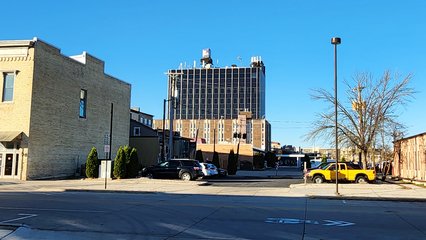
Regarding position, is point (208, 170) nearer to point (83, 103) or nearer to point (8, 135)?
point (83, 103)

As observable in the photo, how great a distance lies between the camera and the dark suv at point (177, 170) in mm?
35500

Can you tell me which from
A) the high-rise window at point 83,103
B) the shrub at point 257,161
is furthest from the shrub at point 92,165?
the shrub at point 257,161

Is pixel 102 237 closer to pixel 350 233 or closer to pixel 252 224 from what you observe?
pixel 252 224

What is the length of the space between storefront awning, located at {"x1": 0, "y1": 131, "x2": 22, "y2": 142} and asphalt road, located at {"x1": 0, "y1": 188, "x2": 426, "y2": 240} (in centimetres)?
1828

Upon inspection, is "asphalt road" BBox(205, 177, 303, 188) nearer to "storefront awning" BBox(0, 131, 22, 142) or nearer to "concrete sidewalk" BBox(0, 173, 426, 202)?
"concrete sidewalk" BBox(0, 173, 426, 202)

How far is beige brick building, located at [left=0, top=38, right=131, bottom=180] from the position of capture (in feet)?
114

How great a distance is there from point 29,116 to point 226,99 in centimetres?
9282

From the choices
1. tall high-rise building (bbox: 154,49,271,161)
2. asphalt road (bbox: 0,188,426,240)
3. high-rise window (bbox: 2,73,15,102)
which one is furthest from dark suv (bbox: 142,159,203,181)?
tall high-rise building (bbox: 154,49,271,161)

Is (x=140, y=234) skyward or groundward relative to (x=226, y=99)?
groundward

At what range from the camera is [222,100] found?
126875 millimetres

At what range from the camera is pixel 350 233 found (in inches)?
423

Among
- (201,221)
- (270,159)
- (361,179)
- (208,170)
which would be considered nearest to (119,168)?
(208,170)

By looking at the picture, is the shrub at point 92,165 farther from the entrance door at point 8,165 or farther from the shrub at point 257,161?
the shrub at point 257,161

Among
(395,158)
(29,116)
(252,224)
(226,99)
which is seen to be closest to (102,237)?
(252,224)
